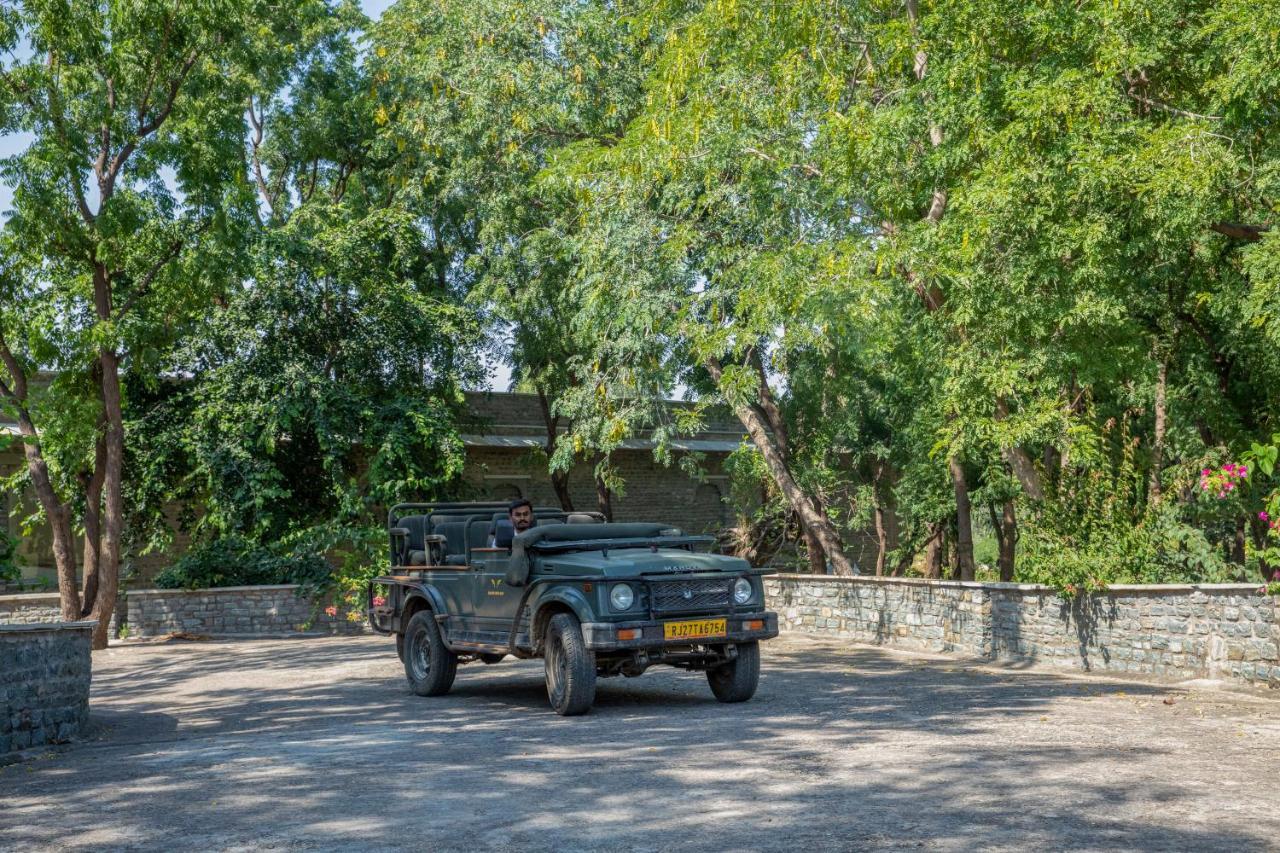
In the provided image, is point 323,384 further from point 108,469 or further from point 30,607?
point 30,607

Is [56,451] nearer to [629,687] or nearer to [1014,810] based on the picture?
[629,687]

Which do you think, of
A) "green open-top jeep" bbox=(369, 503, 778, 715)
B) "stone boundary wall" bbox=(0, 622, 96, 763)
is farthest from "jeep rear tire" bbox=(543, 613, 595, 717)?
"stone boundary wall" bbox=(0, 622, 96, 763)

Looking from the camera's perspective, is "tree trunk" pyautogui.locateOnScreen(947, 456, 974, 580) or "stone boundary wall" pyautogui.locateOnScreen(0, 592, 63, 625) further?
"stone boundary wall" pyautogui.locateOnScreen(0, 592, 63, 625)

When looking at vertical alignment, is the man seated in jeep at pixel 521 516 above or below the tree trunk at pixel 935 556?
above

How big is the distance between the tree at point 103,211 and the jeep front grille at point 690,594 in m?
12.0

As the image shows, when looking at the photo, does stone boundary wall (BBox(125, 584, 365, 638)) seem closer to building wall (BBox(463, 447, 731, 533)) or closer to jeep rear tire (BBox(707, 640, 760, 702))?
building wall (BBox(463, 447, 731, 533))

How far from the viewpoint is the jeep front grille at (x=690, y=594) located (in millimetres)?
12273

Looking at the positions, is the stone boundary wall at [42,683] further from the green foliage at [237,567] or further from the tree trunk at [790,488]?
the tree trunk at [790,488]

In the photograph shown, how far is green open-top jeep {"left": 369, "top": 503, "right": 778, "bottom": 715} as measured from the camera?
12156 mm

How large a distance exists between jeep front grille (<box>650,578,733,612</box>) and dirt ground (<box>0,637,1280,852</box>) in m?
0.95

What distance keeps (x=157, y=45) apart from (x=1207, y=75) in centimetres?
1530

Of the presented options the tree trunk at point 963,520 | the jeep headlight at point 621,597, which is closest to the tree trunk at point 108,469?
the jeep headlight at point 621,597

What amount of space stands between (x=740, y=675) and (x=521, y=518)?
2.78 meters

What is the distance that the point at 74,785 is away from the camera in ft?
31.0
